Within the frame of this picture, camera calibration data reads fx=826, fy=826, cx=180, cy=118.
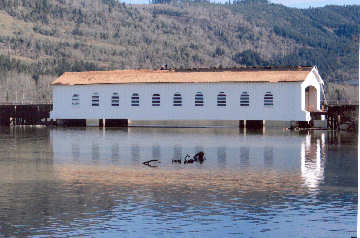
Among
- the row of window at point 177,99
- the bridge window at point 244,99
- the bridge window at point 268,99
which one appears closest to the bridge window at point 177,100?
the row of window at point 177,99

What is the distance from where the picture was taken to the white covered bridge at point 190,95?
6288 cm

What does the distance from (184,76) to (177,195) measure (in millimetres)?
47001

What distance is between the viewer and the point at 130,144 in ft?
143

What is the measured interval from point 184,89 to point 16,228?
50.6 m

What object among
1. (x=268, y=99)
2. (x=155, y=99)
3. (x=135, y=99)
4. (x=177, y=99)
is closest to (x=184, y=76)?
(x=177, y=99)

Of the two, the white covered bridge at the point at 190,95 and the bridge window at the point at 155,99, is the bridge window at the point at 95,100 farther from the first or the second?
the bridge window at the point at 155,99

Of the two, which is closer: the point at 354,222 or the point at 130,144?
the point at 354,222

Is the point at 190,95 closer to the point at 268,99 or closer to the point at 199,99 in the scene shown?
the point at 199,99

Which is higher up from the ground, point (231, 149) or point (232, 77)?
point (232, 77)

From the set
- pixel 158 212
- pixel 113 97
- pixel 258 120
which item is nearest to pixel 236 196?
pixel 158 212

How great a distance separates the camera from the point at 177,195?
68.3 ft

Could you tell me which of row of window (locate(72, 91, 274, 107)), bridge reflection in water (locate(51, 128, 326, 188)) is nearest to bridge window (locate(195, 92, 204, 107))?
row of window (locate(72, 91, 274, 107))

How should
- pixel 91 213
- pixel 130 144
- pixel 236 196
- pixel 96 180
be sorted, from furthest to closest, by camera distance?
pixel 130 144, pixel 96 180, pixel 236 196, pixel 91 213

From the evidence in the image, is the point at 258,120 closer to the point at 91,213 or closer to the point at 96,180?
the point at 96,180
